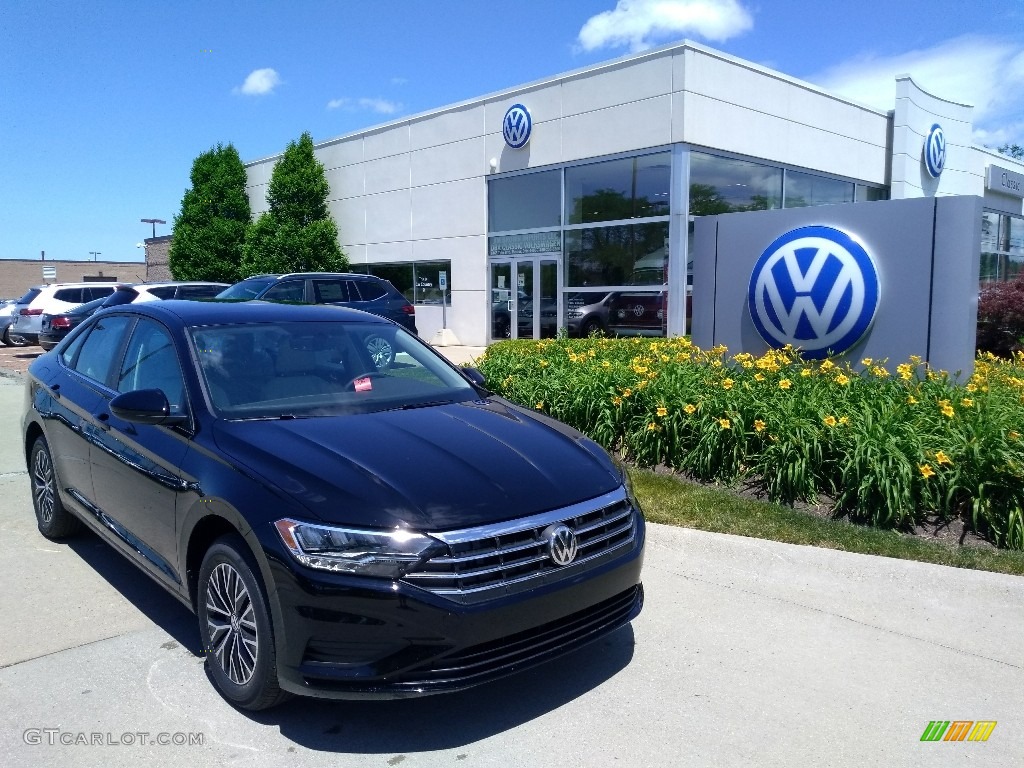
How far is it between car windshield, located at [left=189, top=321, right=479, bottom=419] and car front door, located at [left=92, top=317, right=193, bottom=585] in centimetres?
21

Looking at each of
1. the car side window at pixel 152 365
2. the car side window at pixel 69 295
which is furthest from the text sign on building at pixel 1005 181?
the car side window at pixel 152 365

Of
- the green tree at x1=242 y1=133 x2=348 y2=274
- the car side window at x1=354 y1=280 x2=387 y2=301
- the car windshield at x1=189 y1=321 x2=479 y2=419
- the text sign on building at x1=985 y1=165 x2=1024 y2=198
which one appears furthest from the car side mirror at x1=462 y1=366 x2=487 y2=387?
the text sign on building at x1=985 y1=165 x2=1024 y2=198

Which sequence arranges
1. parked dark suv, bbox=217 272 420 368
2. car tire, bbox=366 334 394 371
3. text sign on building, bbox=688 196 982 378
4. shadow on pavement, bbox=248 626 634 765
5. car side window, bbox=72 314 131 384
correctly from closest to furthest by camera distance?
1. shadow on pavement, bbox=248 626 634 765
2. car tire, bbox=366 334 394 371
3. car side window, bbox=72 314 131 384
4. text sign on building, bbox=688 196 982 378
5. parked dark suv, bbox=217 272 420 368

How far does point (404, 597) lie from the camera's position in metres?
2.86

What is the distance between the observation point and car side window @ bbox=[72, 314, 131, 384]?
4.80 metres

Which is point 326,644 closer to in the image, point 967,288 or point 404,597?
point 404,597

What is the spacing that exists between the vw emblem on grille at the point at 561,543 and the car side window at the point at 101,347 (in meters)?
2.94

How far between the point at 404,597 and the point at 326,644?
344 millimetres

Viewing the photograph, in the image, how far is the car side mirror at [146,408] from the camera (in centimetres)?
370

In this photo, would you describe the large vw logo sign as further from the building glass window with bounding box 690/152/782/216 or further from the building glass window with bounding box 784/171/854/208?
the building glass window with bounding box 784/171/854/208

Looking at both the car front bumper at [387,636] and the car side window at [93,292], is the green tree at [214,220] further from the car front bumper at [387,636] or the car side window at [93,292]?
the car front bumper at [387,636]

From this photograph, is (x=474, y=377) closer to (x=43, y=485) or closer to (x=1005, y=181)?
(x=43, y=485)

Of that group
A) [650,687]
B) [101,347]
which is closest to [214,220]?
[101,347]

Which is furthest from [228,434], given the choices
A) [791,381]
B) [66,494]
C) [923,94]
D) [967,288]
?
[923,94]
